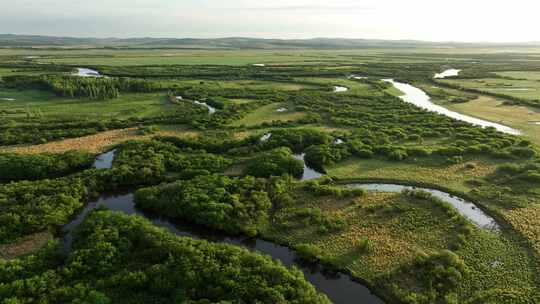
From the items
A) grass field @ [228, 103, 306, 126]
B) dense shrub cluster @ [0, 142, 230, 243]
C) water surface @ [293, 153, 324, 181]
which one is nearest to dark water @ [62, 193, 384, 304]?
dense shrub cluster @ [0, 142, 230, 243]

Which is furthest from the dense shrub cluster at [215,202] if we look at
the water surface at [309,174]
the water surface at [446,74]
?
the water surface at [446,74]

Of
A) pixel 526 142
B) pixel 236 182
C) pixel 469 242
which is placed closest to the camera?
pixel 469 242

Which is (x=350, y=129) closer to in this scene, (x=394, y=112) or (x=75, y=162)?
(x=394, y=112)

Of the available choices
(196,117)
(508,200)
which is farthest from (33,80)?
(508,200)

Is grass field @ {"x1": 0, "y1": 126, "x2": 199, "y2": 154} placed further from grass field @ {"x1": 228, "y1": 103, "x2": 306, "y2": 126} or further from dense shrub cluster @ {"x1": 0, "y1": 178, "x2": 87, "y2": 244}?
dense shrub cluster @ {"x1": 0, "y1": 178, "x2": 87, "y2": 244}

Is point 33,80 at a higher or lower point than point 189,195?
higher

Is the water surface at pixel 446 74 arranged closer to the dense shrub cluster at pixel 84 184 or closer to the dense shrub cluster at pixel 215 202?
the dense shrub cluster at pixel 84 184
